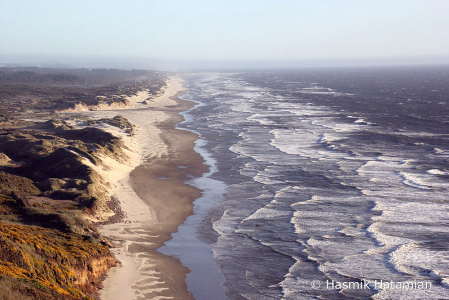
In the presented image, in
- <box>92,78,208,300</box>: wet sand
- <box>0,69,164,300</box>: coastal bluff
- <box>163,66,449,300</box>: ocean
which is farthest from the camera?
<box>163,66,449,300</box>: ocean

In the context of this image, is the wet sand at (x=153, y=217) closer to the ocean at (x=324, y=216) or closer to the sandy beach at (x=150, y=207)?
the sandy beach at (x=150, y=207)

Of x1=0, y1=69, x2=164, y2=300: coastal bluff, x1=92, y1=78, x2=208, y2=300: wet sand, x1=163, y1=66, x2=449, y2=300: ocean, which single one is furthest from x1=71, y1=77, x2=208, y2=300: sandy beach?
x1=163, y1=66, x2=449, y2=300: ocean

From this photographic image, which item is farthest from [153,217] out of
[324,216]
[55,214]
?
[324,216]

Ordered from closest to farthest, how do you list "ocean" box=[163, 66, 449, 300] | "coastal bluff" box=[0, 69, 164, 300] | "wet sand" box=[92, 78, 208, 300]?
"coastal bluff" box=[0, 69, 164, 300], "wet sand" box=[92, 78, 208, 300], "ocean" box=[163, 66, 449, 300]

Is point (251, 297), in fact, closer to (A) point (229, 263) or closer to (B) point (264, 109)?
(A) point (229, 263)

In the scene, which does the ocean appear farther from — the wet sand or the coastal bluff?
the coastal bluff

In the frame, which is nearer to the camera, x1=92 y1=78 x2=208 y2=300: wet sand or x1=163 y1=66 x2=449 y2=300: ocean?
x1=92 y1=78 x2=208 y2=300: wet sand

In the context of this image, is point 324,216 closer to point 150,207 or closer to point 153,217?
point 153,217

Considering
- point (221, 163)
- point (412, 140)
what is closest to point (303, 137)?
point (412, 140)
